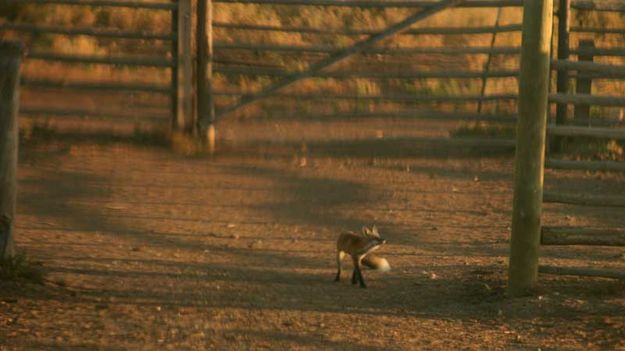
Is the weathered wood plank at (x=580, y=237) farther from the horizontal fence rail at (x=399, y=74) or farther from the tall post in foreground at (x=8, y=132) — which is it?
the horizontal fence rail at (x=399, y=74)

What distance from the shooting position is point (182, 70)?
43.5 feet

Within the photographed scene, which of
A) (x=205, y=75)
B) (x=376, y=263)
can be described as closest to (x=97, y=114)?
(x=205, y=75)

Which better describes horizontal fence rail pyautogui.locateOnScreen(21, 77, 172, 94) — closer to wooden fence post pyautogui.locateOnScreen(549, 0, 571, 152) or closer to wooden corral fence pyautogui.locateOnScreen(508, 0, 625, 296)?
wooden fence post pyautogui.locateOnScreen(549, 0, 571, 152)

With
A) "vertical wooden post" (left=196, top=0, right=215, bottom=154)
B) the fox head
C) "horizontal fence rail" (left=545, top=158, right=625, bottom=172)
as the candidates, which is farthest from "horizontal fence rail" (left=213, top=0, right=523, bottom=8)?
"horizontal fence rail" (left=545, top=158, right=625, bottom=172)

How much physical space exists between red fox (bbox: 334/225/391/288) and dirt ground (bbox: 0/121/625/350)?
10cm

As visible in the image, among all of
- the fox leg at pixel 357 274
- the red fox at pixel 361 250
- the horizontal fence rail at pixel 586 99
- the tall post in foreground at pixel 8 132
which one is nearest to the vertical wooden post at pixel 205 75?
the red fox at pixel 361 250

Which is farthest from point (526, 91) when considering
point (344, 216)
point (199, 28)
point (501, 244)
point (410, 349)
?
point (199, 28)

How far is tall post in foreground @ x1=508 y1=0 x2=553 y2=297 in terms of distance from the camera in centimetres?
701

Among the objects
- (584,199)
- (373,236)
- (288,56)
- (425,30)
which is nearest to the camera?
(584,199)

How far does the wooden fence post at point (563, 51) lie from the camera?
1319cm

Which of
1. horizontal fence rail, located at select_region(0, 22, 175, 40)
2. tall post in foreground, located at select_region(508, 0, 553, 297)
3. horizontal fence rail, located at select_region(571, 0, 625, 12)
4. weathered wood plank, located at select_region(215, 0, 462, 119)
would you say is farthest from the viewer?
horizontal fence rail, located at select_region(0, 22, 175, 40)

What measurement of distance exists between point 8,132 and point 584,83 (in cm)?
790

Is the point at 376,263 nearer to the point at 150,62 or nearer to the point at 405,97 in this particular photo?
the point at 405,97

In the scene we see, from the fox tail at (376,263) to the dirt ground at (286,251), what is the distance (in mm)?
84
